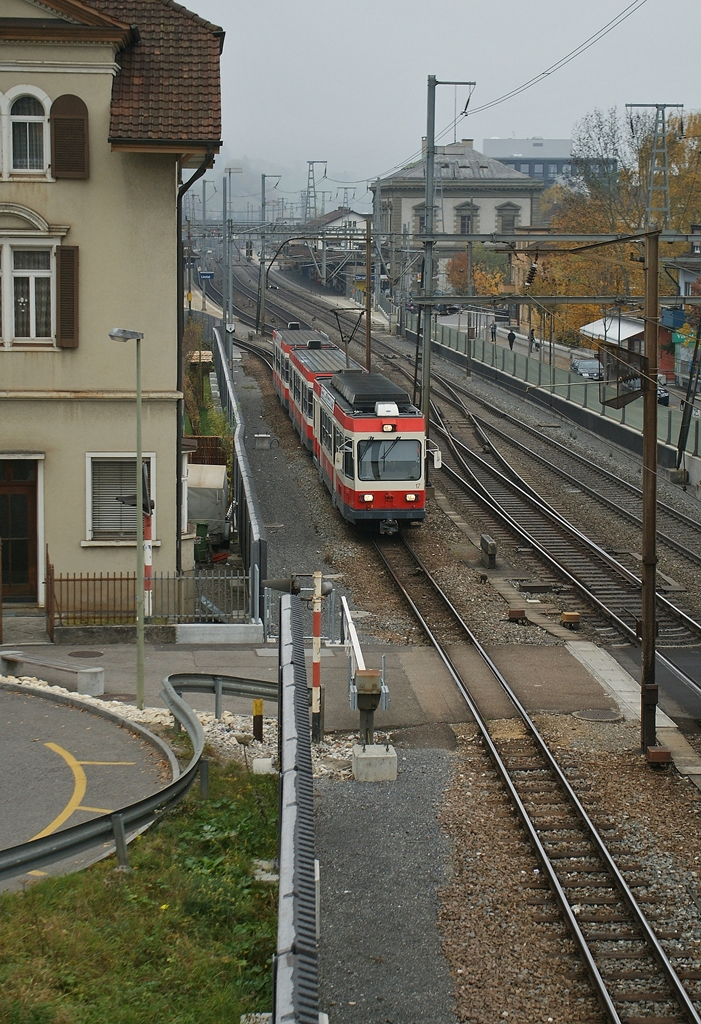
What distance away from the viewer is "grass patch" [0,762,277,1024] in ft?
27.1

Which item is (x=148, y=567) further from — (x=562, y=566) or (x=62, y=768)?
Result: (x=562, y=566)

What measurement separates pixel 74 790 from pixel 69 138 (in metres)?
12.8

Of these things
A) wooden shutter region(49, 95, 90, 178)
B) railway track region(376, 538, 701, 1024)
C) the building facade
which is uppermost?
the building facade

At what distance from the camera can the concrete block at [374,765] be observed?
15141 mm

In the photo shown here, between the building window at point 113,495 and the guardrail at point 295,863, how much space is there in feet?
37.0

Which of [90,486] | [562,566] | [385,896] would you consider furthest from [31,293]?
[385,896]

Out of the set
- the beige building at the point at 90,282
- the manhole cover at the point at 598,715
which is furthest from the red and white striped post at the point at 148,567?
the manhole cover at the point at 598,715

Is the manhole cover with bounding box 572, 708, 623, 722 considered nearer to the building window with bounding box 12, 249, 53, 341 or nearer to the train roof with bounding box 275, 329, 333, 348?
the building window with bounding box 12, 249, 53, 341

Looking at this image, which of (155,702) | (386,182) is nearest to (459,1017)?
(155,702)

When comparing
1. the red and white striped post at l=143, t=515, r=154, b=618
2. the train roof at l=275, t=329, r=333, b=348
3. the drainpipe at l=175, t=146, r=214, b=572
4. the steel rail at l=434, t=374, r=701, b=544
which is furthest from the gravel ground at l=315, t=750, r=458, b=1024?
the train roof at l=275, t=329, r=333, b=348

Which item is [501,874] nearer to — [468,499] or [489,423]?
[468,499]

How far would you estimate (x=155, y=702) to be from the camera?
1753cm

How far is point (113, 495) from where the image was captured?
22484 millimetres

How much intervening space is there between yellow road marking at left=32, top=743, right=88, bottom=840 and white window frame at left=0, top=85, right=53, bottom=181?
11.3m
